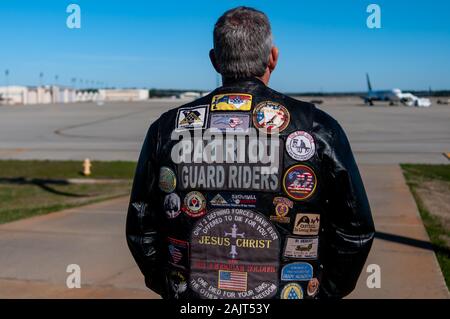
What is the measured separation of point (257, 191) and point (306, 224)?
0.75 ft

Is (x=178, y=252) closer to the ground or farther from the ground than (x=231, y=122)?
closer to the ground

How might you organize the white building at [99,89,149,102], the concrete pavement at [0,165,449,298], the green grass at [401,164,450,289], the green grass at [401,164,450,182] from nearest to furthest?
the concrete pavement at [0,165,449,298] < the green grass at [401,164,450,289] < the green grass at [401,164,450,182] < the white building at [99,89,149,102]

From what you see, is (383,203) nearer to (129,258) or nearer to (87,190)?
(129,258)

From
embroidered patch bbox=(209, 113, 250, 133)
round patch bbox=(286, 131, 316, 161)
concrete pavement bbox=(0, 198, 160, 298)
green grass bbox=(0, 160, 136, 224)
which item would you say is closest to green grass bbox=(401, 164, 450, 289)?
concrete pavement bbox=(0, 198, 160, 298)

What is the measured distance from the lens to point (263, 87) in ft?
7.39

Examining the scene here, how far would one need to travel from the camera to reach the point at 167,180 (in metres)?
2.29

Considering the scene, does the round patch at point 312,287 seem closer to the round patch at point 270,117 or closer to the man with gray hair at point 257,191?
the man with gray hair at point 257,191

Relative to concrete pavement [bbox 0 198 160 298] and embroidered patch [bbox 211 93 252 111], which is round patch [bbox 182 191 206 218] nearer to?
embroidered patch [bbox 211 93 252 111]

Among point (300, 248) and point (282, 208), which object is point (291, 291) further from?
point (282, 208)

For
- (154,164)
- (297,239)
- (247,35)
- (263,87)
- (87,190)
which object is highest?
(247,35)

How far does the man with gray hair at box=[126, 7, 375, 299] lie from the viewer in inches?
85.4

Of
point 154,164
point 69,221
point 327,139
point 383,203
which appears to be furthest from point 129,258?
point 383,203

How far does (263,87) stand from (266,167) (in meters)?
0.32

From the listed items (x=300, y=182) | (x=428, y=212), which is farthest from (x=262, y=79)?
(x=428, y=212)
